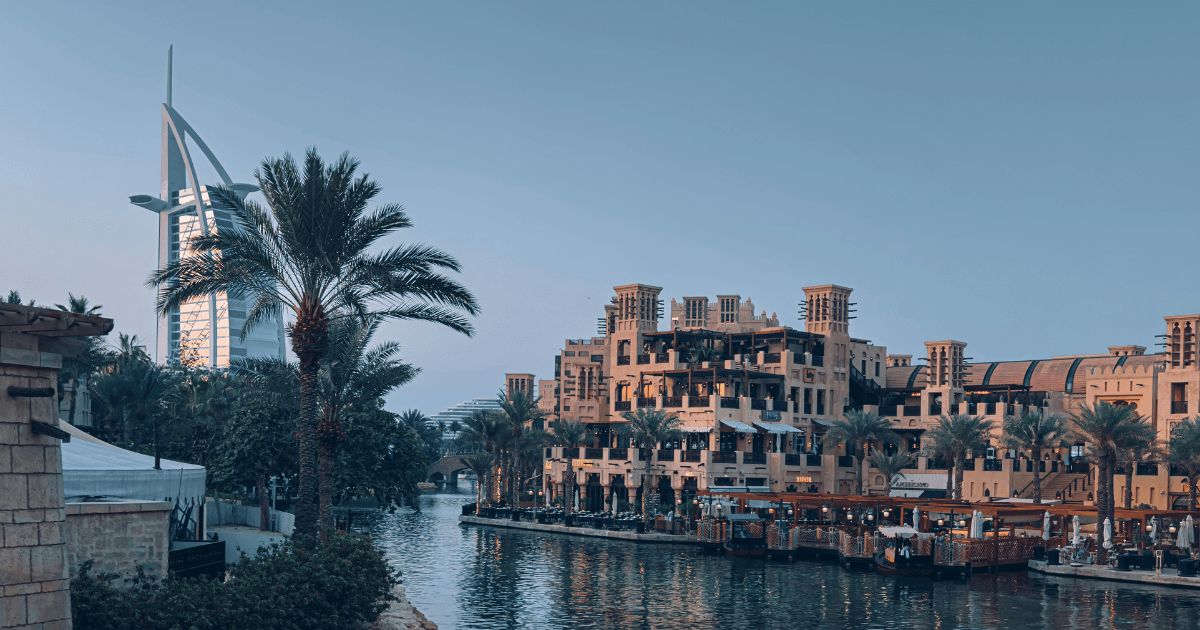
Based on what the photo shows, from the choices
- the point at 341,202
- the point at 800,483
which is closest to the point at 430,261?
the point at 341,202

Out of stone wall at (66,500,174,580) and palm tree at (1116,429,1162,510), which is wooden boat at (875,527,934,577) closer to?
palm tree at (1116,429,1162,510)

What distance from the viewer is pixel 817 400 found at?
84.4m

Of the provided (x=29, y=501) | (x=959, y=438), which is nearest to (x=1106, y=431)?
(x=959, y=438)

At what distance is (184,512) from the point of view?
95.1ft

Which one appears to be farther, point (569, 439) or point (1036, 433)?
point (569, 439)

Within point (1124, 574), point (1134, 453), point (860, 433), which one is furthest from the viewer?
point (860, 433)

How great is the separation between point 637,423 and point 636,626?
40.0m

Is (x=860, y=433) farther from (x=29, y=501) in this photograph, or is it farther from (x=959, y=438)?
(x=29, y=501)

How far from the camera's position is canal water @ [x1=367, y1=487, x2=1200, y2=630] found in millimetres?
33938

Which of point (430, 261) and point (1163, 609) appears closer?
point (430, 261)

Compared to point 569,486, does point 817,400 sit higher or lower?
higher

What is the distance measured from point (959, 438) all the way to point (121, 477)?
181 feet

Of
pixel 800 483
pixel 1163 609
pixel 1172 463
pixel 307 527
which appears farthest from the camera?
pixel 800 483

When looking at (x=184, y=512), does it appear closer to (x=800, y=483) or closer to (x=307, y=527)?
(x=307, y=527)
